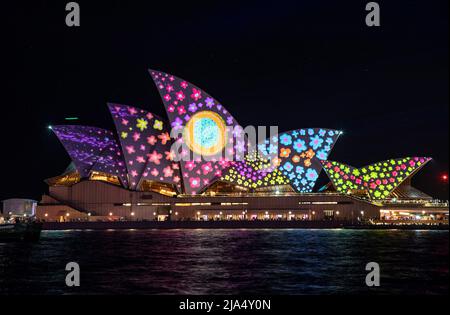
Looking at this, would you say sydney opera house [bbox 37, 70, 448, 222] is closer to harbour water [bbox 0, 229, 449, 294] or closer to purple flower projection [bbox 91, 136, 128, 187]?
purple flower projection [bbox 91, 136, 128, 187]

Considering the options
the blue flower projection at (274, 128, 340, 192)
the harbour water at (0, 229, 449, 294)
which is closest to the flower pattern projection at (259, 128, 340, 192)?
the blue flower projection at (274, 128, 340, 192)

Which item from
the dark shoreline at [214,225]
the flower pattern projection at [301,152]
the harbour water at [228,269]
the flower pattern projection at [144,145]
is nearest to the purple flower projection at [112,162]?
the flower pattern projection at [144,145]

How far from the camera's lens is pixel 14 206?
107 metres

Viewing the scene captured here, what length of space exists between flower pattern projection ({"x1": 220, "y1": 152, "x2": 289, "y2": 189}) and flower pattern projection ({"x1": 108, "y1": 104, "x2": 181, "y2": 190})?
7388mm

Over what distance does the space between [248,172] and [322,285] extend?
5805 centimetres

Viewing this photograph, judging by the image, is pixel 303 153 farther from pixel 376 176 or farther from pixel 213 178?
pixel 213 178

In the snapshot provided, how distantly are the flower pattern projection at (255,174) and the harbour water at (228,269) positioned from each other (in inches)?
1473

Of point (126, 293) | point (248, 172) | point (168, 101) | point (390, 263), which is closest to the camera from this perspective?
point (126, 293)

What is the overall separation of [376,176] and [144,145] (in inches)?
1216

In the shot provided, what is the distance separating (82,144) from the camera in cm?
8175

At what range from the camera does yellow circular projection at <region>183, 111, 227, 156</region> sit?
78.1 metres

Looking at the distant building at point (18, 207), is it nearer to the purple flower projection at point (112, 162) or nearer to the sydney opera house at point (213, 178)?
the sydney opera house at point (213, 178)
